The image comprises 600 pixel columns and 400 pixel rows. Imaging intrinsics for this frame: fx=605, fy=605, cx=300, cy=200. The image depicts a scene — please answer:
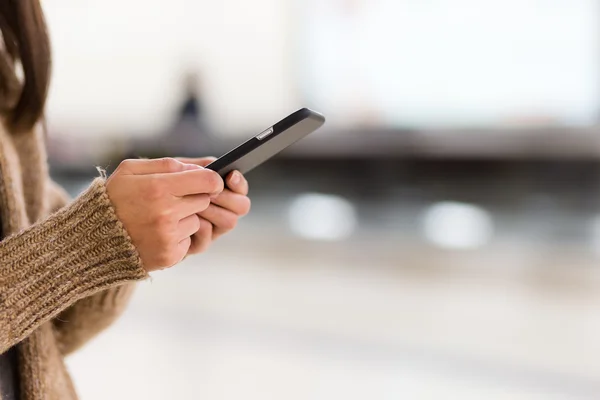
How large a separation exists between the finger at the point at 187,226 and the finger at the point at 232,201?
0.04 metres

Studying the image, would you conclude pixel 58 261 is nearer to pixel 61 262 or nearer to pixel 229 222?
pixel 61 262

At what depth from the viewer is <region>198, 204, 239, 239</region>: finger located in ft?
1.52

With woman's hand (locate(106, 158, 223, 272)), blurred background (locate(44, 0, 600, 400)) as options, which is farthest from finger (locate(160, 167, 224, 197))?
blurred background (locate(44, 0, 600, 400))

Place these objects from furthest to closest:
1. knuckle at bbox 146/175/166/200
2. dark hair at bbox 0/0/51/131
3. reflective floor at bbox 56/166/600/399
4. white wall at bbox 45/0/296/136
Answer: white wall at bbox 45/0/296/136 → reflective floor at bbox 56/166/600/399 → dark hair at bbox 0/0/51/131 → knuckle at bbox 146/175/166/200

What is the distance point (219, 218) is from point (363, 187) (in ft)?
8.17

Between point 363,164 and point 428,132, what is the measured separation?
0.40m

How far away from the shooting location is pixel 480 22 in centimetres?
254

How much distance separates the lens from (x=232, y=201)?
469 mm

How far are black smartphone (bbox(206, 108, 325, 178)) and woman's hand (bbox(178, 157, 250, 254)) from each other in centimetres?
1

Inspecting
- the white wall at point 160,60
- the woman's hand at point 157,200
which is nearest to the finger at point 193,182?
the woman's hand at point 157,200

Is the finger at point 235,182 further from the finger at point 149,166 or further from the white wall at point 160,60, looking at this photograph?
the white wall at point 160,60

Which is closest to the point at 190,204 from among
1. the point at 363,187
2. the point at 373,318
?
the point at 373,318

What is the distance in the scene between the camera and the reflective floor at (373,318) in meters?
1.29

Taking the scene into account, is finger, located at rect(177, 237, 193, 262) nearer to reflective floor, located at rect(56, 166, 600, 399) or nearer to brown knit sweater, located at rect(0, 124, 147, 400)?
brown knit sweater, located at rect(0, 124, 147, 400)
